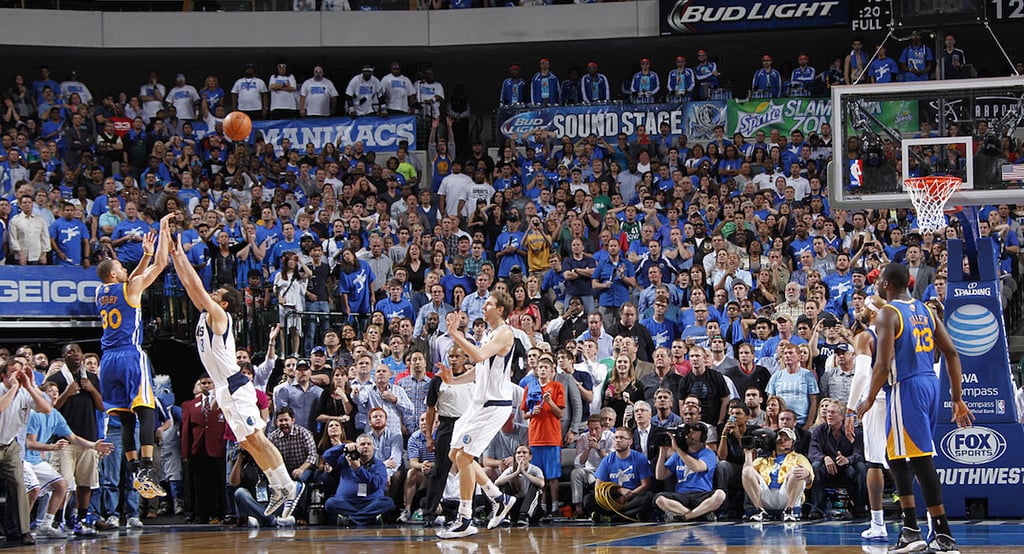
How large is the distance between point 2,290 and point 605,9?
1264 centimetres

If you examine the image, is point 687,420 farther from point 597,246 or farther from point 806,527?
point 597,246

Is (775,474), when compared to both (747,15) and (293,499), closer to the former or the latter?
(293,499)

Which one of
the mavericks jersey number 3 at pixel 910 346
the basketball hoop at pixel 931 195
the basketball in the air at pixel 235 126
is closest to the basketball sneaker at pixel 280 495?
the basketball in the air at pixel 235 126

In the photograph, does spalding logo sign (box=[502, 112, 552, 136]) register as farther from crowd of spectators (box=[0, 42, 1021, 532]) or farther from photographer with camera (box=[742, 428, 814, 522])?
photographer with camera (box=[742, 428, 814, 522])

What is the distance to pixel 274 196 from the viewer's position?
21.3 meters

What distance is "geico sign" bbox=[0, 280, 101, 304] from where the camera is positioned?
1808 centimetres

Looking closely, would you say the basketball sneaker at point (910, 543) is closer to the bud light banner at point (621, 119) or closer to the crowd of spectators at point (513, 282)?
the crowd of spectators at point (513, 282)

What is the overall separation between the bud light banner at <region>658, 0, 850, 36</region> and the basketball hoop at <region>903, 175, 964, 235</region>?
1234cm

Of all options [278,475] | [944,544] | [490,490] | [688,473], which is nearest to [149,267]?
[278,475]

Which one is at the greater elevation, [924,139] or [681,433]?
[924,139]

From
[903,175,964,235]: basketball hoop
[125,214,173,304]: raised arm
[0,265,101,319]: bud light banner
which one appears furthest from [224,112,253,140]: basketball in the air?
[903,175,964,235]: basketball hoop

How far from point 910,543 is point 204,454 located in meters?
9.27

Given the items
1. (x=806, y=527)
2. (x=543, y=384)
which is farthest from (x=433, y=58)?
(x=806, y=527)

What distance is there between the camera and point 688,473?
13961 millimetres
